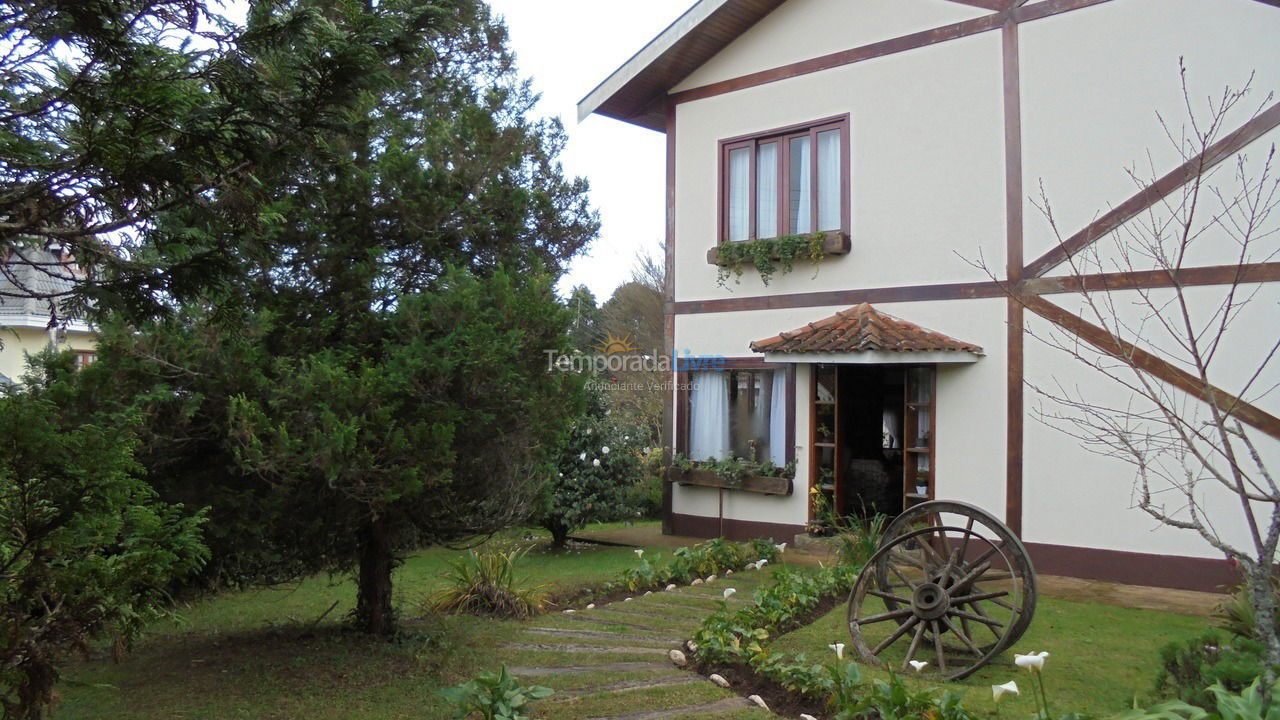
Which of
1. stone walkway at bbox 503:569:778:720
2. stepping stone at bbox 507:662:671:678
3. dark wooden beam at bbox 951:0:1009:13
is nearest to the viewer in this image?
stone walkway at bbox 503:569:778:720

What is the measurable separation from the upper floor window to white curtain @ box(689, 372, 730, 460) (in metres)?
1.88

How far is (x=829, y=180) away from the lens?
10.6 metres

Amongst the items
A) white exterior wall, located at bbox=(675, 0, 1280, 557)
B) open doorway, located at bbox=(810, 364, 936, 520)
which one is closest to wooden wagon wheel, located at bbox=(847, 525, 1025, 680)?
white exterior wall, located at bbox=(675, 0, 1280, 557)

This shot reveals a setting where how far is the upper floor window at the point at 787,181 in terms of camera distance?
10516 millimetres

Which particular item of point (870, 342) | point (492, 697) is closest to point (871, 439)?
point (870, 342)

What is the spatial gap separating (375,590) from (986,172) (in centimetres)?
734

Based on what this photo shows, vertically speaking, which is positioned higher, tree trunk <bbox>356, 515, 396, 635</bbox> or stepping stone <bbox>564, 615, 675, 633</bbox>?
tree trunk <bbox>356, 515, 396, 635</bbox>

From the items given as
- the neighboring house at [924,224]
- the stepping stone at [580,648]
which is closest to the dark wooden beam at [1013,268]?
the neighboring house at [924,224]

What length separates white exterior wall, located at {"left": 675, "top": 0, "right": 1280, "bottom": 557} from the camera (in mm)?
8156

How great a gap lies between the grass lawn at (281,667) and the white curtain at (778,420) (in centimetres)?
458

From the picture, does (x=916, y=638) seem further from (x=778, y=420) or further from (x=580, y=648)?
(x=778, y=420)

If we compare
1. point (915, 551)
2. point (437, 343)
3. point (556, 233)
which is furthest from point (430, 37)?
point (915, 551)

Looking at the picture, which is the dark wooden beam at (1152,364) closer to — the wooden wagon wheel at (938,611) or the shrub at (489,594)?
the wooden wagon wheel at (938,611)

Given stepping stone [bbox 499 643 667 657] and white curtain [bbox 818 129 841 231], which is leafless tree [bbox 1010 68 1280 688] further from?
stepping stone [bbox 499 643 667 657]
